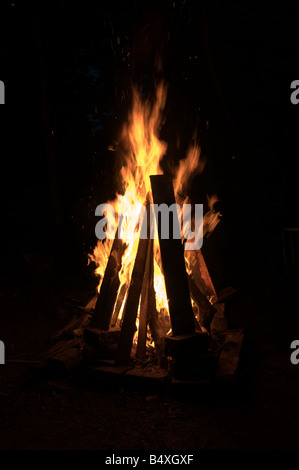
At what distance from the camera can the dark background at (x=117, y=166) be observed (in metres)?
3.97

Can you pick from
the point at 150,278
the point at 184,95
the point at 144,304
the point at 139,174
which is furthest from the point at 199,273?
the point at 184,95

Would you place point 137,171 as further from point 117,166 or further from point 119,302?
point 117,166

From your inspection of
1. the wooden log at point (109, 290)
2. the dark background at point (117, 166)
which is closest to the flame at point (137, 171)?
the wooden log at point (109, 290)

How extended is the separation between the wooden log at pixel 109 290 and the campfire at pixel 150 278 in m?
0.01

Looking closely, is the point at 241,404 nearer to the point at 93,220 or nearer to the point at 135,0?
the point at 93,220

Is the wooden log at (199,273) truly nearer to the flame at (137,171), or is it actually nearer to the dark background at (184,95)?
the flame at (137,171)

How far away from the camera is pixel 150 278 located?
465 centimetres

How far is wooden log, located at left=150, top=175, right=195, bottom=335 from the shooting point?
4.06 meters

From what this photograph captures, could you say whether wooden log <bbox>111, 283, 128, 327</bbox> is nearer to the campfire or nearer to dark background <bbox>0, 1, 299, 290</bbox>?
the campfire

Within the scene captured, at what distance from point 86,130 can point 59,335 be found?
7.39m

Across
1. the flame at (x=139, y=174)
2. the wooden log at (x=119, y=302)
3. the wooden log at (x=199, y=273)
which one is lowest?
the wooden log at (x=119, y=302)

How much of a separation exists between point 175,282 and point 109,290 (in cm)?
90

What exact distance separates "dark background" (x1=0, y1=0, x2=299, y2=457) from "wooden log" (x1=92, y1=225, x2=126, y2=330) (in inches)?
29.9

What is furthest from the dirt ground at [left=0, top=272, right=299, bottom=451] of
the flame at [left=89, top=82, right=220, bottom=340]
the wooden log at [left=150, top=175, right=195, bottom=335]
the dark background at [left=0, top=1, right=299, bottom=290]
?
the dark background at [left=0, top=1, right=299, bottom=290]
